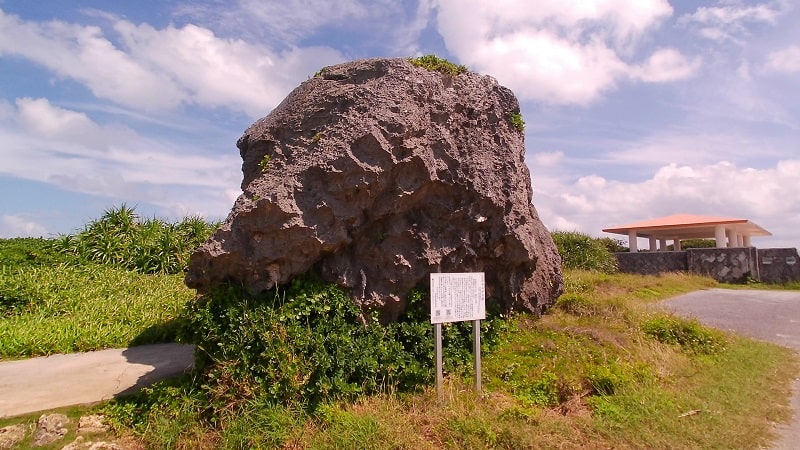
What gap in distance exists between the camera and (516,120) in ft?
25.1

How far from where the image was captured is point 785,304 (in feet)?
47.4

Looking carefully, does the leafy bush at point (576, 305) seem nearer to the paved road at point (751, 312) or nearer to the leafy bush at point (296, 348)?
the paved road at point (751, 312)

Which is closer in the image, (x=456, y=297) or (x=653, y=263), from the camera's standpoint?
(x=456, y=297)

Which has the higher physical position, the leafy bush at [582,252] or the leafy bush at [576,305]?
the leafy bush at [582,252]

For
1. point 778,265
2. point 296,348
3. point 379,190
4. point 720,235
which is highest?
point 720,235

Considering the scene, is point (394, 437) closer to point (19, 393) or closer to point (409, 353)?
point (409, 353)

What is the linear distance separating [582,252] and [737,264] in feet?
19.6

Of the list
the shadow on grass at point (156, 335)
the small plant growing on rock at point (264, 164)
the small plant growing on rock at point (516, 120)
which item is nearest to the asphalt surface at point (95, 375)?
the shadow on grass at point (156, 335)

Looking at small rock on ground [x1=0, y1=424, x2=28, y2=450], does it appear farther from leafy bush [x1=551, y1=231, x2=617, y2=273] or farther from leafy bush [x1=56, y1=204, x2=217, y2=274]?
leafy bush [x1=551, y1=231, x2=617, y2=273]

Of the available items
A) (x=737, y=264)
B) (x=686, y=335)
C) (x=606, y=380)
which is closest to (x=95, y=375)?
(x=606, y=380)

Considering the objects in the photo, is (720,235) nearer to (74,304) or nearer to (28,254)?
(74,304)

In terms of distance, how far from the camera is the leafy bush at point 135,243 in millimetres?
12188

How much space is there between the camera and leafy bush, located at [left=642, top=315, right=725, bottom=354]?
769cm

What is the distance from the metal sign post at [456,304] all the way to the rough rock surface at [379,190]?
2.31 feet
